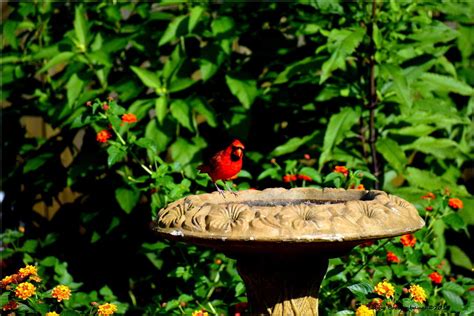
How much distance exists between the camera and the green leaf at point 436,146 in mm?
3793

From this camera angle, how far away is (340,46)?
329cm

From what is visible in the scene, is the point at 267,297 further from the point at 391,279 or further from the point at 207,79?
the point at 207,79

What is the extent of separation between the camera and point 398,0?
346 centimetres

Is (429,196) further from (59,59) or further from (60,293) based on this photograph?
(59,59)

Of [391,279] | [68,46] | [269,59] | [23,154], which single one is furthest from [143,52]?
[391,279]

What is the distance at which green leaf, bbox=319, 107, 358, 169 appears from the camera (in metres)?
3.47

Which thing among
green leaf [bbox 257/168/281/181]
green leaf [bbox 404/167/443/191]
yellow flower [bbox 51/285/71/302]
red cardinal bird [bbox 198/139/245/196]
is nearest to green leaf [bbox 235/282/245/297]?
green leaf [bbox 257/168/281/181]

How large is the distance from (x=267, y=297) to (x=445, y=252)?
6.65 feet

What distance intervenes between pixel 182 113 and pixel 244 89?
0.36 meters

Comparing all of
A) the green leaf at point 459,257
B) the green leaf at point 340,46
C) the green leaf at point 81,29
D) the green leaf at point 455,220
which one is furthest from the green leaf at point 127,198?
the green leaf at point 459,257

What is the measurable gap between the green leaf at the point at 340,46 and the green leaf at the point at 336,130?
275 millimetres

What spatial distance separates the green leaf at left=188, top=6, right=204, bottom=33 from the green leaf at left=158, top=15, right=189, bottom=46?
4cm

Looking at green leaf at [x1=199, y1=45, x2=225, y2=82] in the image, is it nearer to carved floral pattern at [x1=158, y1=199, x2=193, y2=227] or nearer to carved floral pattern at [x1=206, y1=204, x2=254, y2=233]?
carved floral pattern at [x1=158, y1=199, x2=193, y2=227]

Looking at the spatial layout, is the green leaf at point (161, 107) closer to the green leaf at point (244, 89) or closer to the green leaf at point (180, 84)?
the green leaf at point (180, 84)
